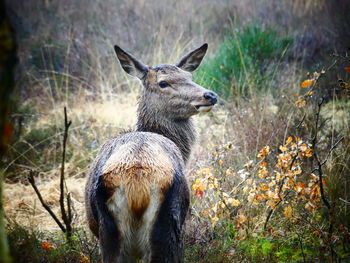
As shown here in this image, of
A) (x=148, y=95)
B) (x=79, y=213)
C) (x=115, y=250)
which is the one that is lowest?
(x=79, y=213)

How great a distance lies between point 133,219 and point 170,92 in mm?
2482

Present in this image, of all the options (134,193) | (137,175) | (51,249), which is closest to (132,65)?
(51,249)

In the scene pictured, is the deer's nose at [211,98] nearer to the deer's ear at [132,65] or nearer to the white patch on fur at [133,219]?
the deer's ear at [132,65]

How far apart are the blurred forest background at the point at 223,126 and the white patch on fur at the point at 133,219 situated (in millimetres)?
700

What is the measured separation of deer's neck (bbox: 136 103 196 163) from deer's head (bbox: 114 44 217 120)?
2.6 inches

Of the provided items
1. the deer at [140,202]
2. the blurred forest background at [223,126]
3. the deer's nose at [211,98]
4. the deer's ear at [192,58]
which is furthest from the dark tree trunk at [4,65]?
the deer's ear at [192,58]

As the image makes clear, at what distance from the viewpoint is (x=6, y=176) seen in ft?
22.3

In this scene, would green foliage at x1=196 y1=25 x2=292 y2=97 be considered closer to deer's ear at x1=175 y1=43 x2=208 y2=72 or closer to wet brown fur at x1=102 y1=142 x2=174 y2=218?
deer's ear at x1=175 y1=43 x2=208 y2=72

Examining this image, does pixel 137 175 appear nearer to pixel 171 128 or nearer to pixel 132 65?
pixel 171 128

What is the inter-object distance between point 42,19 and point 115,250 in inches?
490

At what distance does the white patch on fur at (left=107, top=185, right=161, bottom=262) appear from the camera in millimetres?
2877

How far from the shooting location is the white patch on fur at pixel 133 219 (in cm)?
288

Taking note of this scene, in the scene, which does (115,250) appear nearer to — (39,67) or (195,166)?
(195,166)

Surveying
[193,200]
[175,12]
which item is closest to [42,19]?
[175,12]
